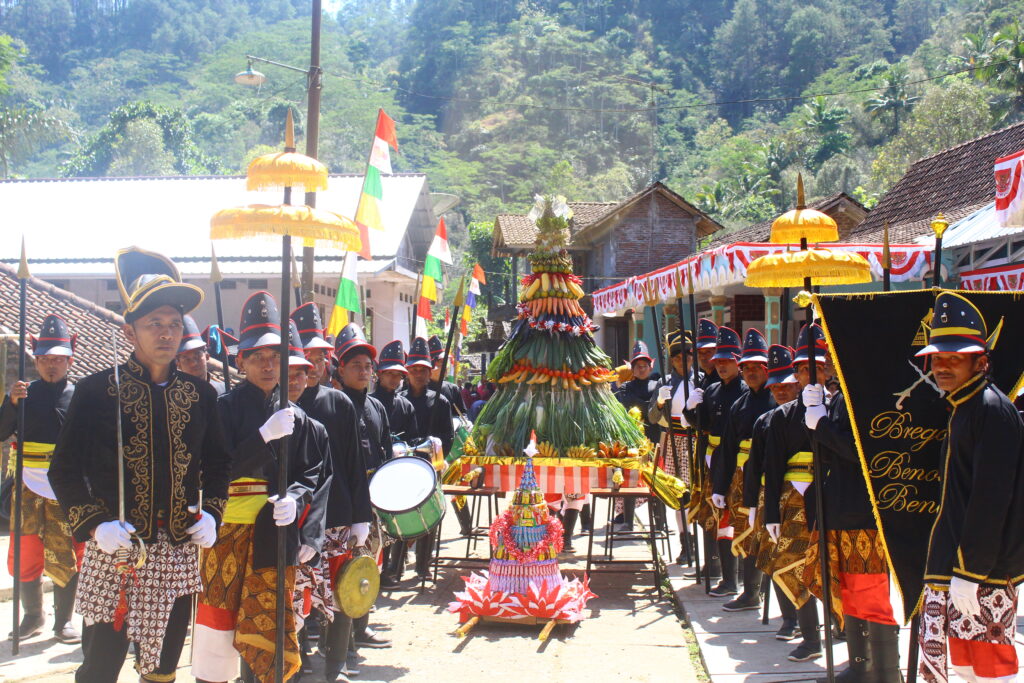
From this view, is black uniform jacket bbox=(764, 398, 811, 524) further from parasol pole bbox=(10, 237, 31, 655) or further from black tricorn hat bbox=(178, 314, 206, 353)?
parasol pole bbox=(10, 237, 31, 655)

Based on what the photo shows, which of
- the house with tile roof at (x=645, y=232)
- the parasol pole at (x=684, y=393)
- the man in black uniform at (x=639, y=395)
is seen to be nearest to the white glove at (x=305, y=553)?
the parasol pole at (x=684, y=393)

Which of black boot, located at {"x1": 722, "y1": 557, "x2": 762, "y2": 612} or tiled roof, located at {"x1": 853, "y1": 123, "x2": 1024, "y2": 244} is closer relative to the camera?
black boot, located at {"x1": 722, "y1": 557, "x2": 762, "y2": 612}

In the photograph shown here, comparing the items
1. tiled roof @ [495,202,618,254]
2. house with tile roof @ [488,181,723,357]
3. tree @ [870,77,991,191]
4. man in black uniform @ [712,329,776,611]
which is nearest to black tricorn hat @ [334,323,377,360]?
man in black uniform @ [712,329,776,611]

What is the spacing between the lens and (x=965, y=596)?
13.1 ft

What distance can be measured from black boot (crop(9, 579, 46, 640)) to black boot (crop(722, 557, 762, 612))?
505 cm

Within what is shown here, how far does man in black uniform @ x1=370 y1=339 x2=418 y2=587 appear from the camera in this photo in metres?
8.27

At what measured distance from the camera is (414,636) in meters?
7.04

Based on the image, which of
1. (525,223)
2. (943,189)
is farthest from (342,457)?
(525,223)

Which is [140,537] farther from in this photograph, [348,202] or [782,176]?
[782,176]

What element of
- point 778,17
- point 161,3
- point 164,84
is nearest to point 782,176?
point 778,17

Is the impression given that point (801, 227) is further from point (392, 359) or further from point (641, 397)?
point (641, 397)

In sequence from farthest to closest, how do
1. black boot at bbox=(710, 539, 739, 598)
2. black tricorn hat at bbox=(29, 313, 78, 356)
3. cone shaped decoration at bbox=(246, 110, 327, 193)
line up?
black boot at bbox=(710, 539, 739, 598) → black tricorn hat at bbox=(29, 313, 78, 356) → cone shaped decoration at bbox=(246, 110, 327, 193)

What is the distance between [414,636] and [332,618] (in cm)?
164

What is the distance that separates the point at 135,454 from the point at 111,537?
0.39 metres
